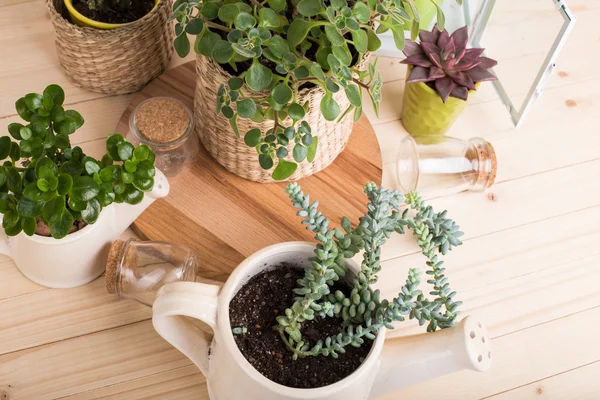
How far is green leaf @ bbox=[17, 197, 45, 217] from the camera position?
71 centimetres

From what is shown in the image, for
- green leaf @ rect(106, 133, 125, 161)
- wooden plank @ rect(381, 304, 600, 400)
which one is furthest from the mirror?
green leaf @ rect(106, 133, 125, 161)

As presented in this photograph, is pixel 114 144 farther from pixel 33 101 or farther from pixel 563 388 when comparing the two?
pixel 563 388

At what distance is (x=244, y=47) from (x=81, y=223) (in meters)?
0.33

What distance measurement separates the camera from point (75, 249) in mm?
864

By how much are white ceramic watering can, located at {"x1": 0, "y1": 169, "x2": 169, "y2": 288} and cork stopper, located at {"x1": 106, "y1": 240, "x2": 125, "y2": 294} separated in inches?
1.1

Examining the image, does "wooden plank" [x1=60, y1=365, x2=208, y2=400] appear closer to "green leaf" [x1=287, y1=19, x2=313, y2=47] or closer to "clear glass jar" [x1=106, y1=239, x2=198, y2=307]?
"clear glass jar" [x1=106, y1=239, x2=198, y2=307]

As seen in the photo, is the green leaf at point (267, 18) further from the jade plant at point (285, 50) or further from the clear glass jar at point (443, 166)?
the clear glass jar at point (443, 166)

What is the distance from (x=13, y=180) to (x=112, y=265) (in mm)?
185

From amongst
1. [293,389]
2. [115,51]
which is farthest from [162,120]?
[293,389]

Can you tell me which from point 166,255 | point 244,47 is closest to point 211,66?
point 244,47

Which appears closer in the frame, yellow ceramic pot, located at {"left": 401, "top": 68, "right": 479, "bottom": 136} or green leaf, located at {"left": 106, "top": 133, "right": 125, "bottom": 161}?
green leaf, located at {"left": 106, "top": 133, "right": 125, "bottom": 161}

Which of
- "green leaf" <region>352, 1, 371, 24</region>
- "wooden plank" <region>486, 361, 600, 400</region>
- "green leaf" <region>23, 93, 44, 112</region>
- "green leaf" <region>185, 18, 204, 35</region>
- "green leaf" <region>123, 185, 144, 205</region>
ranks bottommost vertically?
"wooden plank" <region>486, 361, 600, 400</region>

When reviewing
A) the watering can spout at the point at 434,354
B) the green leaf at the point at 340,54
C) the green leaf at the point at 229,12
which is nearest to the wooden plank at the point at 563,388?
the watering can spout at the point at 434,354

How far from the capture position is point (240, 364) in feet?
2.29
